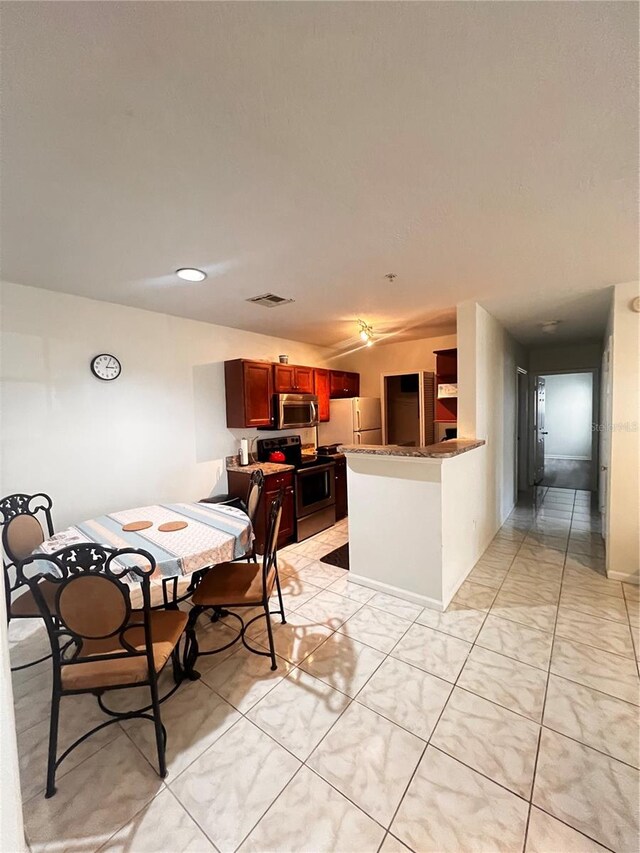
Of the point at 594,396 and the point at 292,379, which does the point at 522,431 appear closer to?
the point at 594,396

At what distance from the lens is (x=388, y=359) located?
5.26 m

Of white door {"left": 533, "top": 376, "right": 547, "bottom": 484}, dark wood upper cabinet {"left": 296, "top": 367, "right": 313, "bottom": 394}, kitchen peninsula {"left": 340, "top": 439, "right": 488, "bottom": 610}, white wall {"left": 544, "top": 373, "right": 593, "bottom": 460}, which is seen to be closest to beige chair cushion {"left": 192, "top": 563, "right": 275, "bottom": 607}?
kitchen peninsula {"left": 340, "top": 439, "right": 488, "bottom": 610}

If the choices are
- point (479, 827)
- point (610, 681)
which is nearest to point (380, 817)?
point (479, 827)

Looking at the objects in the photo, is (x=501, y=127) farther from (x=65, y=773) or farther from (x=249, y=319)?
(x=65, y=773)

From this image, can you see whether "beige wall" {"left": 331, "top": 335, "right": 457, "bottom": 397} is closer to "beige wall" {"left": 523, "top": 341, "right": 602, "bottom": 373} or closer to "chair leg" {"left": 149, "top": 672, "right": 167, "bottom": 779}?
"beige wall" {"left": 523, "top": 341, "right": 602, "bottom": 373}

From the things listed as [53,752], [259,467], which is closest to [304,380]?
[259,467]

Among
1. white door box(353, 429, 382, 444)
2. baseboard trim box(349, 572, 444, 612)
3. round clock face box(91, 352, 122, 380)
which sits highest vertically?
round clock face box(91, 352, 122, 380)

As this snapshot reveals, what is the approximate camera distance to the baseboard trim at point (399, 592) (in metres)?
2.48

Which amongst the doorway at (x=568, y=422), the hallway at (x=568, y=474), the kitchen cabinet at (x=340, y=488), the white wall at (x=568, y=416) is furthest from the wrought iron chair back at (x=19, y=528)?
the white wall at (x=568, y=416)

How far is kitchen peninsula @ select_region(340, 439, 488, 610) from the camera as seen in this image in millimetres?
2447

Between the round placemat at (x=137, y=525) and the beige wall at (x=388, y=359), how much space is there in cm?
408

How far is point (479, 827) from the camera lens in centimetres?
118

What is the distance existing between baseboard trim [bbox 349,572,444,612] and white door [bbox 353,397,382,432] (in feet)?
7.63

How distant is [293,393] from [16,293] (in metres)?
2.68
